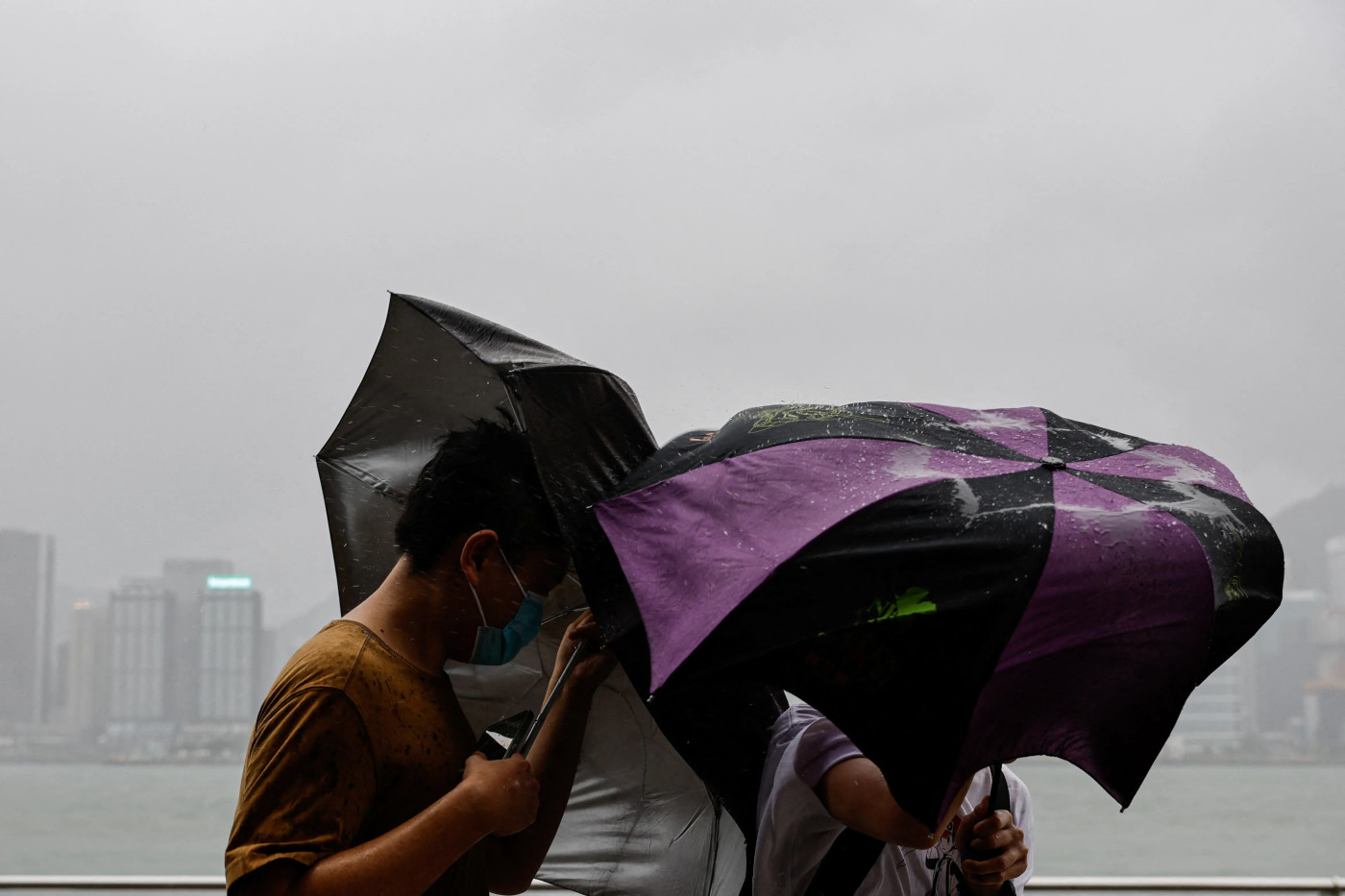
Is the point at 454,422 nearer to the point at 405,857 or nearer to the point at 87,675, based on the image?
the point at 405,857

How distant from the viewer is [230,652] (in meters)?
37.7

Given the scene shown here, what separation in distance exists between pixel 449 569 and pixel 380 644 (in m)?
0.14

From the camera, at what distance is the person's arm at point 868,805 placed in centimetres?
132

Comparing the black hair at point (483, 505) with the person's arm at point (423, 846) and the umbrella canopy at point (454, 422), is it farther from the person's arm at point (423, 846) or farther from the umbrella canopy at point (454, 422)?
the person's arm at point (423, 846)

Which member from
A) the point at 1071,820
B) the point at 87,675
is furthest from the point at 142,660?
the point at 1071,820

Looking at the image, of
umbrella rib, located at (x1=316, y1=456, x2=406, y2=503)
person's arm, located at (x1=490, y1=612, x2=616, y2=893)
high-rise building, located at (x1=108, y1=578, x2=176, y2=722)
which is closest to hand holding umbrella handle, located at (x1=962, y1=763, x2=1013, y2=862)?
person's arm, located at (x1=490, y1=612, x2=616, y2=893)

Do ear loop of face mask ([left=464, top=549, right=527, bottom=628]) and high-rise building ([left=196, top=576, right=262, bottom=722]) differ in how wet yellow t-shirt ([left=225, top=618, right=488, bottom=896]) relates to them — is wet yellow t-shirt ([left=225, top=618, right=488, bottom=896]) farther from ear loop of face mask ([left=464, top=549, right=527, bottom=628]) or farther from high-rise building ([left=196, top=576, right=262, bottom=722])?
high-rise building ([left=196, top=576, right=262, bottom=722])

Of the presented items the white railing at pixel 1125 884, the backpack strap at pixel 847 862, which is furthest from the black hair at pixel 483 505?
the white railing at pixel 1125 884

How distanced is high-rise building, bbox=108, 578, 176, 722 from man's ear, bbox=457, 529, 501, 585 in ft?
142

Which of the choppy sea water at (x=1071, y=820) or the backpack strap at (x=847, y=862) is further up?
the backpack strap at (x=847, y=862)

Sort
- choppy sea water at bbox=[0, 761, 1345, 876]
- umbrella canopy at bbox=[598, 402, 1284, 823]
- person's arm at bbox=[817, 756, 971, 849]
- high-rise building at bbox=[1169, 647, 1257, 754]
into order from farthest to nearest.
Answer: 1. high-rise building at bbox=[1169, 647, 1257, 754]
2. choppy sea water at bbox=[0, 761, 1345, 876]
3. person's arm at bbox=[817, 756, 971, 849]
4. umbrella canopy at bbox=[598, 402, 1284, 823]

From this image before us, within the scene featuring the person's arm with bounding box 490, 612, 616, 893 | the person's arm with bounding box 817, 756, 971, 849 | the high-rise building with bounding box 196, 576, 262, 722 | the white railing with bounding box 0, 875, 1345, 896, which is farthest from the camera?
the high-rise building with bounding box 196, 576, 262, 722

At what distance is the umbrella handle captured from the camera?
1545mm

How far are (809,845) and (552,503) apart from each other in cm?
58
